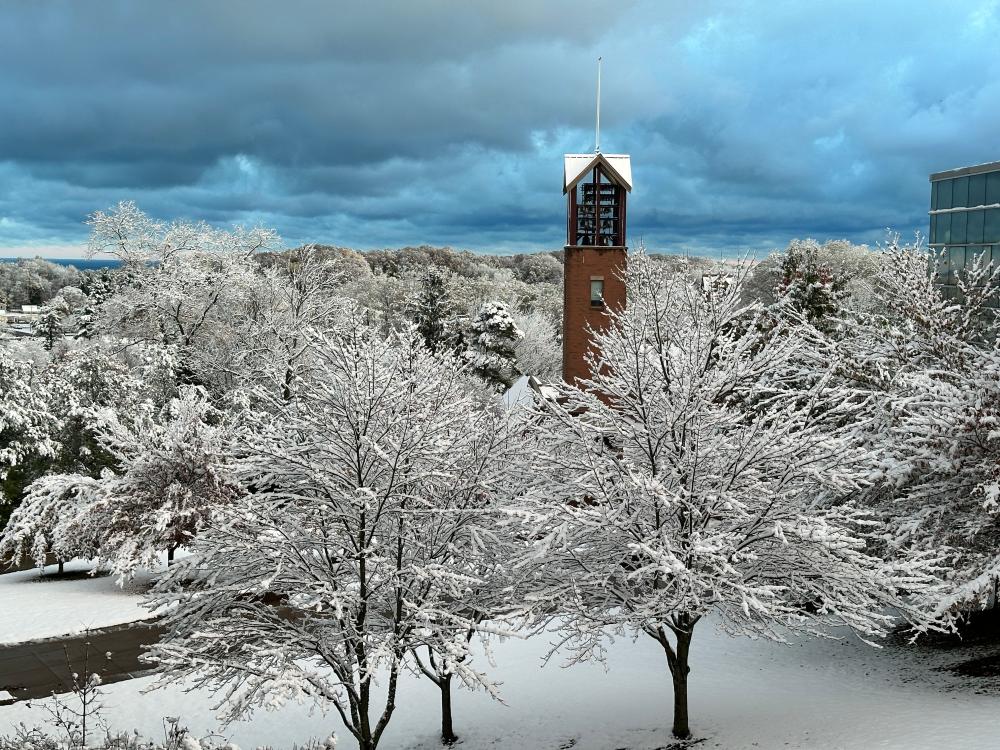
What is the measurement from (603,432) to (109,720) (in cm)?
1001

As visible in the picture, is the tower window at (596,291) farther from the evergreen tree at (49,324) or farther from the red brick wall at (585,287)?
the evergreen tree at (49,324)

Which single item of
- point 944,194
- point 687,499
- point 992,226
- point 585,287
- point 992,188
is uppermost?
point 944,194

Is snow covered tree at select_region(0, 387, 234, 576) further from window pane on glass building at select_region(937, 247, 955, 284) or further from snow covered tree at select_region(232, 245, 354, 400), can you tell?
window pane on glass building at select_region(937, 247, 955, 284)

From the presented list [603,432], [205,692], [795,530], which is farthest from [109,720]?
[795,530]

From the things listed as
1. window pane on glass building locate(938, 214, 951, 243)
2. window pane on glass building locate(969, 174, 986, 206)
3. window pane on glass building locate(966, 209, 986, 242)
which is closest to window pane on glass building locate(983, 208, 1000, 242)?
window pane on glass building locate(966, 209, 986, 242)

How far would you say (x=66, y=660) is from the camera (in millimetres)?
17359

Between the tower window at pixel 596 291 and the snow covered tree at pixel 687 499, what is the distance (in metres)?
16.0

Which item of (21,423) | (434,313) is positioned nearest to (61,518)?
(21,423)

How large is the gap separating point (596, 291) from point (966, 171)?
16586 mm

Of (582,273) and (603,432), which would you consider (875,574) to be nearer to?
(603,432)

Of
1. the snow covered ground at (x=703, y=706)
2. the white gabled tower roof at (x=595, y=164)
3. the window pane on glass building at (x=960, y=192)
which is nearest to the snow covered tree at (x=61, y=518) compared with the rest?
the snow covered ground at (x=703, y=706)

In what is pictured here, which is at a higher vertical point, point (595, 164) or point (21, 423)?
point (595, 164)

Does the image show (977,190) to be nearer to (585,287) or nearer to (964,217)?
(964,217)

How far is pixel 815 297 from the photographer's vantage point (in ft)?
116
